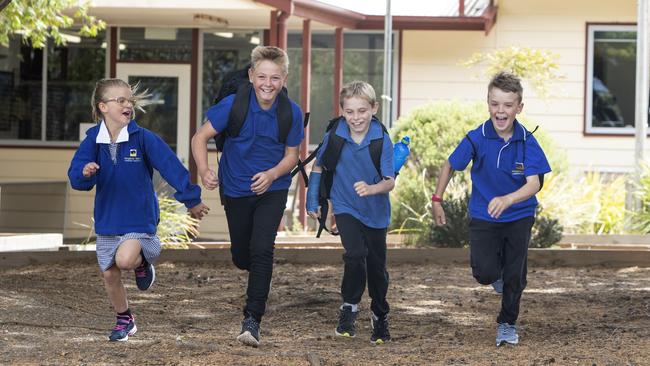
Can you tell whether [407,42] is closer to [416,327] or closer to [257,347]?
[416,327]

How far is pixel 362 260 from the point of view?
25.0ft

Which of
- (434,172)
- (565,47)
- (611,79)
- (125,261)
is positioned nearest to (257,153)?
(125,261)

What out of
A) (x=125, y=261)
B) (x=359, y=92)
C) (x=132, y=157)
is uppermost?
(x=359, y=92)

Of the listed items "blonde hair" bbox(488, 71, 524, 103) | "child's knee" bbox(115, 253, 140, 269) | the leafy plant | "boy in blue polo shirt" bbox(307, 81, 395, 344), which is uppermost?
"blonde hair" bbox(488, 71, 524, 103)

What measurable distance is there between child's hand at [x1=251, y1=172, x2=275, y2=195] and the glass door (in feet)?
36.3

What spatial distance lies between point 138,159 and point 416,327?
236 centimetres

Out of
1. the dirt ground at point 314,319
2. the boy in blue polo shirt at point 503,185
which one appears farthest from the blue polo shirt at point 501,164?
the dirt ground at point 314,319

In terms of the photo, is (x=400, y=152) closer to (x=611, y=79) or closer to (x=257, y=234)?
(x=257, y=234)

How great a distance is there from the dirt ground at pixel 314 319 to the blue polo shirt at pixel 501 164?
823 mm

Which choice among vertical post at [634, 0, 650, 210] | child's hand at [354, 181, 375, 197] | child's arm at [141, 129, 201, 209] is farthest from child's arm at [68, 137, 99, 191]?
vertical post at [634, 0, 650, 210]

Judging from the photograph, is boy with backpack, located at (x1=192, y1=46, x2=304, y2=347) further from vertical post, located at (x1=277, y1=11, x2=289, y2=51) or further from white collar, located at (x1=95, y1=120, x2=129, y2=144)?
vertical post, located at (x1=277, y1=11, x2=289, y2=51)

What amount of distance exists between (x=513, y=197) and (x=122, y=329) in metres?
2.40

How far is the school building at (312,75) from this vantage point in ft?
59.7

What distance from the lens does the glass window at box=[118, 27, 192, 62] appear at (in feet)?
59.7
